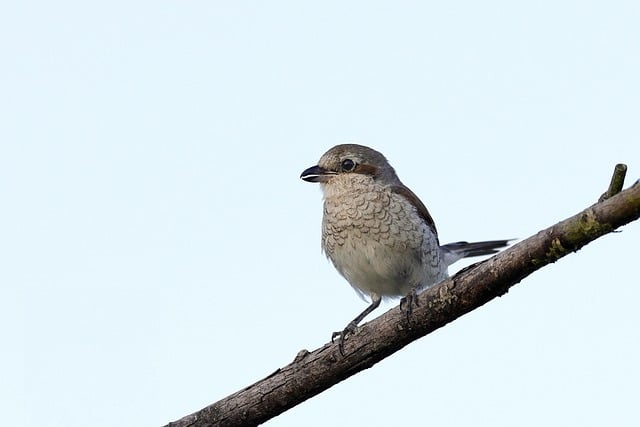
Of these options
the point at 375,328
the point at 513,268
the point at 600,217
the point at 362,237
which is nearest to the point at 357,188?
the point at 362,237

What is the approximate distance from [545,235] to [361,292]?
3121mm

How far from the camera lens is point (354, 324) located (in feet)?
18.2

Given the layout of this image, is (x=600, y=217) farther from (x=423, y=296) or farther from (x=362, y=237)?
(x=362, y=237)

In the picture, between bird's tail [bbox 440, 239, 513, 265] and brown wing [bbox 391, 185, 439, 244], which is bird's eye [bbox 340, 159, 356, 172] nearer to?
brown wing [bbox 391, 185, 439, 244]

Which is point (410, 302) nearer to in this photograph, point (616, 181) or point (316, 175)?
point (616, 181)

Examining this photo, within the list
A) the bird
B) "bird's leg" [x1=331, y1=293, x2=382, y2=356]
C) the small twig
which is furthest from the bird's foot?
the small twig

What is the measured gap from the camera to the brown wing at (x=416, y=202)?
22.4ft

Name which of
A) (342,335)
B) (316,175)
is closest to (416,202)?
(316,175)

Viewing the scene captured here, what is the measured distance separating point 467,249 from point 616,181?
4410 millimetres

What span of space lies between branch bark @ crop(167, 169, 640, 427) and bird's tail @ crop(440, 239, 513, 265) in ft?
9.44

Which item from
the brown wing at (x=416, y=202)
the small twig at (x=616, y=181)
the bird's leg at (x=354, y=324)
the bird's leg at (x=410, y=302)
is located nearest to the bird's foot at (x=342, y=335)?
the bird's leg at (x=354, y=324)

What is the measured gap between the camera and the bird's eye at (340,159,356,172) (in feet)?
22.8

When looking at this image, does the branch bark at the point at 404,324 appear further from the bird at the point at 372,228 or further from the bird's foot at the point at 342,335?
the bird at the point at 372,228

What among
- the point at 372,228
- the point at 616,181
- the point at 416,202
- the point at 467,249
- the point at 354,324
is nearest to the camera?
the point at 616,181
